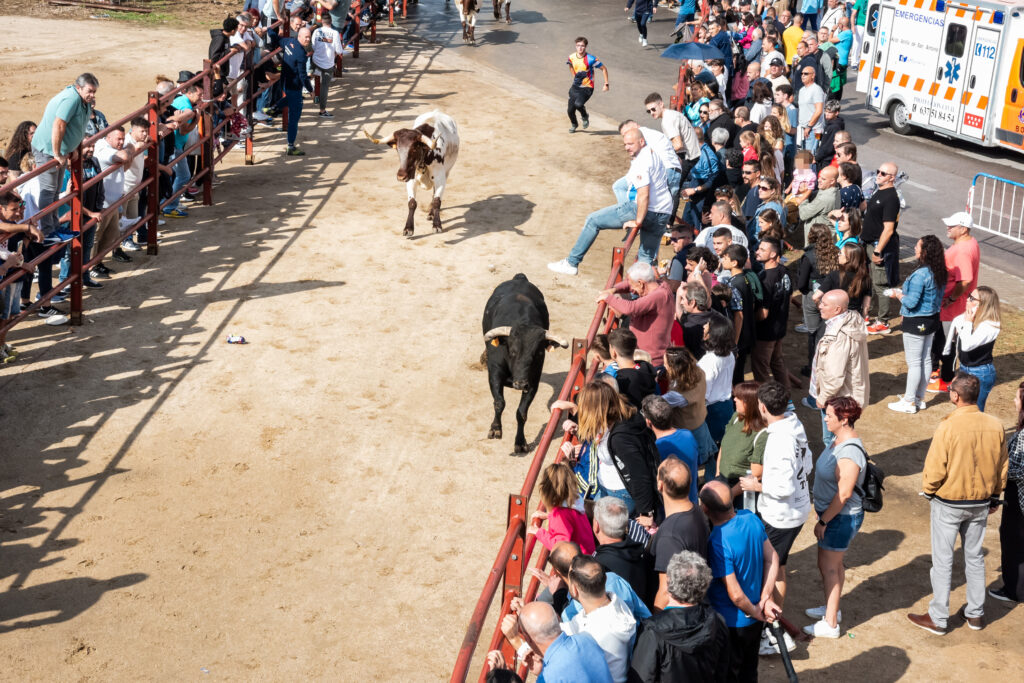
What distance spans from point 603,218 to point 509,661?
654cm

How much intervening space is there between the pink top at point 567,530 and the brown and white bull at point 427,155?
26.8ft

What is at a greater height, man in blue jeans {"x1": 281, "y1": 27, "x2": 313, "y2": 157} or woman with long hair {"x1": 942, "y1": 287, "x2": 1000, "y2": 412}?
man in blue jeans {"x1": 281, "y1": 27, "x2": 313, "y2": 157}

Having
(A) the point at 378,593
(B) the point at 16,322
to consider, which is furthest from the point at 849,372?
(B) the point at 16,322

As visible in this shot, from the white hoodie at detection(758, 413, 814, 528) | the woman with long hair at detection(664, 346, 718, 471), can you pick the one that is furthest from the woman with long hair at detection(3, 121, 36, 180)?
the white hoodie at detection(758, 413, 814, 528)

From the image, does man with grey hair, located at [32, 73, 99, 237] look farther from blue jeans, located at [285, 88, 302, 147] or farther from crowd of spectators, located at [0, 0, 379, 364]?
blue jeans, located at [285, 88, 302, 147]

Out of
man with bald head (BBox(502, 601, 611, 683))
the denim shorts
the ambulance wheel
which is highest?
the ambulance wheel

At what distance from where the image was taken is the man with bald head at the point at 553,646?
441cm

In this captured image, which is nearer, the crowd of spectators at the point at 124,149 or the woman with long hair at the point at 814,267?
the woman with long hair at the point at 814,267

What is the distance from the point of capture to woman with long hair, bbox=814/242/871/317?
9.49 meters

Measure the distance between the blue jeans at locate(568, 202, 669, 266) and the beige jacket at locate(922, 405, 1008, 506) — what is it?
4456mm

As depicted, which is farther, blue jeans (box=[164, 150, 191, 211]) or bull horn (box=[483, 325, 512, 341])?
blue jeans (box=[164, 150, 191, 211])

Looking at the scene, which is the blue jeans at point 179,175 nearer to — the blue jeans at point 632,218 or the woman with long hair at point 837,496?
the blue jeans at point 632,218

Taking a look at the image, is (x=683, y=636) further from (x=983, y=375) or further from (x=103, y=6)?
(x=103, y=6)

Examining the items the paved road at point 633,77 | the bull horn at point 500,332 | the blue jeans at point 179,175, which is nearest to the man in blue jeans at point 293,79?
the blue jeans at point 179,175
